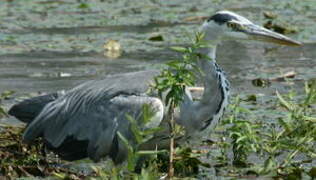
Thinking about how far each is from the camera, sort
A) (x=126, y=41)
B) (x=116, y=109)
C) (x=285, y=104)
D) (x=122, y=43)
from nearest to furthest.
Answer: (x=285, y=104) → (x=116, y=109) → (x=122, y=43) → (x=126, y=41)

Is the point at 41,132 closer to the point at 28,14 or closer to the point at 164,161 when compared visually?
the point at 164,161

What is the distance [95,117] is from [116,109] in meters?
0.19

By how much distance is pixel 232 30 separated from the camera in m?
7.91

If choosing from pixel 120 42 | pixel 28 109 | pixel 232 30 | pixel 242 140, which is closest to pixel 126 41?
pixel 120 42

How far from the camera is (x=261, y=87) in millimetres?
10227

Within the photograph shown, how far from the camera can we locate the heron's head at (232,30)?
786 centimetres

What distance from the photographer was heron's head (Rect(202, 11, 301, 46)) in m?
7.86

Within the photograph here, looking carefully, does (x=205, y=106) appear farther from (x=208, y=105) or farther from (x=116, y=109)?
(x=116, y=109)

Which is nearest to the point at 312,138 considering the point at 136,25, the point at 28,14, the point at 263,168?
the point at 263,168

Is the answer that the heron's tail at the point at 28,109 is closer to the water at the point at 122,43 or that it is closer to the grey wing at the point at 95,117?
the grey wing at the point at 95,117

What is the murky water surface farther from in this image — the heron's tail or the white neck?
the white neck

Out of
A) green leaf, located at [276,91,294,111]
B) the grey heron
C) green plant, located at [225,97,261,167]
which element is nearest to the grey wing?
the grey heron

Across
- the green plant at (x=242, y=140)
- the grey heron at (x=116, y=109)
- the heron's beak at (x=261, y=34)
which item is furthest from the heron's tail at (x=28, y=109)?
the heron's beak at (x=261, y=34)

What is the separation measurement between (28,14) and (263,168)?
350 inches
